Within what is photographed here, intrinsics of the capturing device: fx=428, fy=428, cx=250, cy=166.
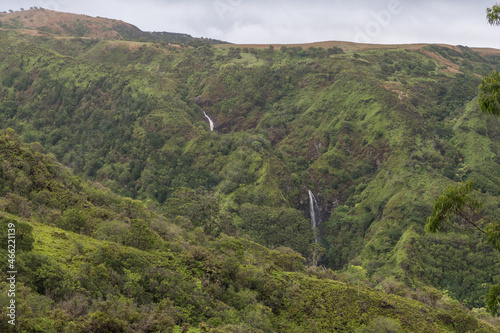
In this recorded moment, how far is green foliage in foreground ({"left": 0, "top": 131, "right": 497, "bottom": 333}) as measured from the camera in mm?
16859

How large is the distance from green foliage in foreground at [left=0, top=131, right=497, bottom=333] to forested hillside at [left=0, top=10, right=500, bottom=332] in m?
0.17

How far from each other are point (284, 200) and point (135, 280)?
164 ft

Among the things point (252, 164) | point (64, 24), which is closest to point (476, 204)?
point (252, 164)

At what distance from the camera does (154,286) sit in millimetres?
21469

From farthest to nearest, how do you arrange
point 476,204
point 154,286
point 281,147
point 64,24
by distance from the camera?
point 64,24
point 281,147
point 154,286
point 476,204

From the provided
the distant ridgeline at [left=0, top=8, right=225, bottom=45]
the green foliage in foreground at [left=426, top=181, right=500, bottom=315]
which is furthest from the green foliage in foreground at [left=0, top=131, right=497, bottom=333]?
the distant ridgeline at [left=0, top=8, right=225, bottom=45]

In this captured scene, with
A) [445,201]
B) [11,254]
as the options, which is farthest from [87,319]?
[445,201]

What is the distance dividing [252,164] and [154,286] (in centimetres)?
5385

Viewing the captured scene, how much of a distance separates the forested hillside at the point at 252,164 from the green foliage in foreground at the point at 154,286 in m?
0.17

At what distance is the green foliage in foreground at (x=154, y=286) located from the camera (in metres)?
16.9

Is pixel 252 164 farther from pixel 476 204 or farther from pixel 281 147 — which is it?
pixel 476 204

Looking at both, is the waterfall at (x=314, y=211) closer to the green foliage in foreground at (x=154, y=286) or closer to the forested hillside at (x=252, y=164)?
the forested hillside at (x=252, y=164)

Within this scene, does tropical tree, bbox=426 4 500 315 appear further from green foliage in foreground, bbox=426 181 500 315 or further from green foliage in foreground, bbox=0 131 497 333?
green foliage in foreground, bbox=0 131 497 333

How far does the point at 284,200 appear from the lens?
69750 mm
